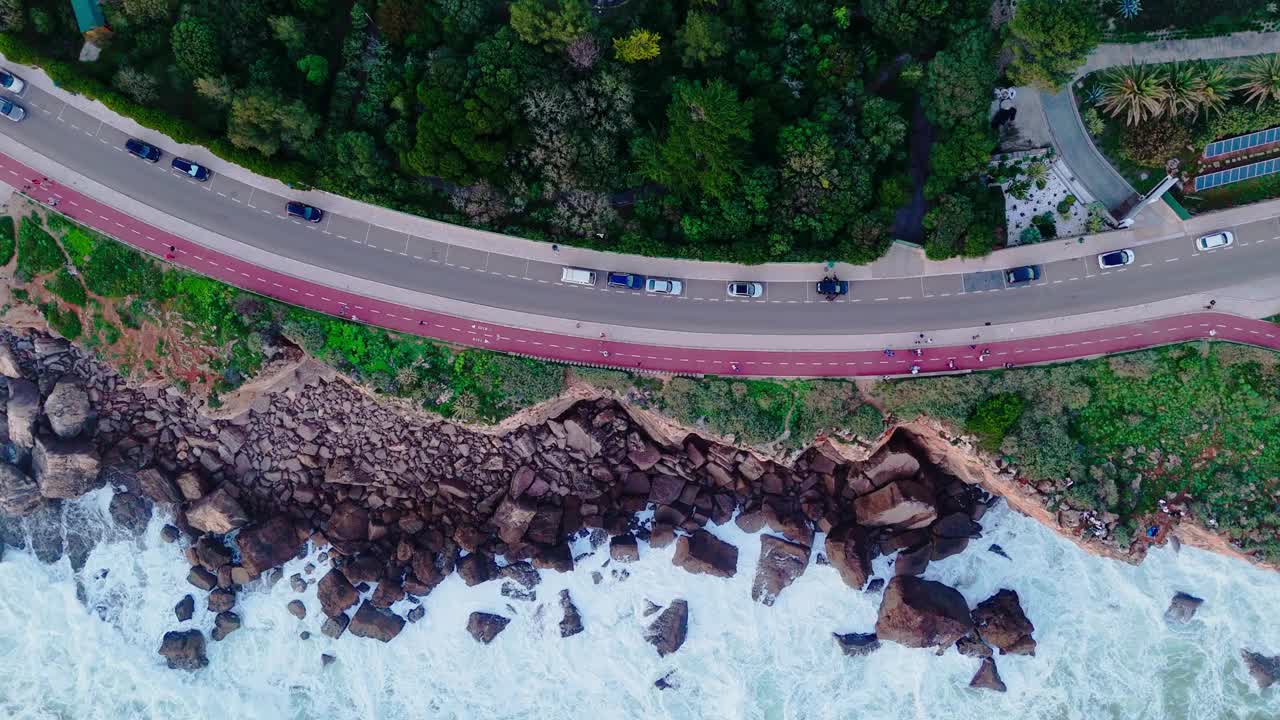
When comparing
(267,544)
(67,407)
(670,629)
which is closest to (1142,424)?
(670,629)

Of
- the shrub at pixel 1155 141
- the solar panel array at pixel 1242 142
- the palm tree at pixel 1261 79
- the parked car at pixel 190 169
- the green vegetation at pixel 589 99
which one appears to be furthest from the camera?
the parked car at pixel 190 169

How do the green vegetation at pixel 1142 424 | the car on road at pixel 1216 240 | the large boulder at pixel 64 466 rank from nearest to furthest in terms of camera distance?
the car on road at pixel 1216 240 < the green vegetation at pixel 1142 424 < the large boulder at pixel 64 466

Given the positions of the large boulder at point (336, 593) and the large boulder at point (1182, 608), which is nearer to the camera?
the large boulder at point (1182, 608)

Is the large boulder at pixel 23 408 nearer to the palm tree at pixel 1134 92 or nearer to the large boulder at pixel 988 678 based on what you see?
the large boulder at pixel 988 678

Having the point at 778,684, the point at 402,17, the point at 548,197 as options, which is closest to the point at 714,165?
the point at 548,197

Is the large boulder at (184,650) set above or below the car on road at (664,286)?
below

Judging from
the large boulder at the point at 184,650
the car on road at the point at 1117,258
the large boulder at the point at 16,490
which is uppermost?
the car on road at the point at 1117,258

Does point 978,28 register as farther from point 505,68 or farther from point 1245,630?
point 1245,630

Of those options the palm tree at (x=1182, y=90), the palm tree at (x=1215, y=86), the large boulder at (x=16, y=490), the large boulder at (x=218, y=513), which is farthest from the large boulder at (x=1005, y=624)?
the large boulder at (x=16, y=490)
